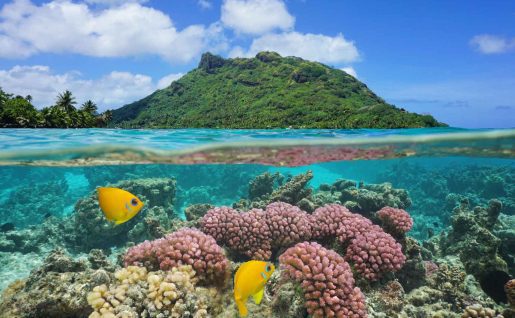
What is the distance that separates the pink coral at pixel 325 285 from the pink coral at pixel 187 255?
4.12 ft

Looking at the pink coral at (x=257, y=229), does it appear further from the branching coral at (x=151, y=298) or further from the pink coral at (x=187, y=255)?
the branching coral at (x=151, y=298)

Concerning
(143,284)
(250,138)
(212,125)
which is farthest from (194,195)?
(212,125)

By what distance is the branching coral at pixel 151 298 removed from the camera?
4.95 m

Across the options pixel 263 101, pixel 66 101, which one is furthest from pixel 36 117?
pixel 263 101

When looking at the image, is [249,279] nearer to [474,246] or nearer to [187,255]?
[187,255]

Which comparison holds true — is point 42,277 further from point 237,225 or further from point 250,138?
point 250,138

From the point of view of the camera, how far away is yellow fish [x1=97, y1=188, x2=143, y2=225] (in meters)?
4.20

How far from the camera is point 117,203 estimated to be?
165 inches

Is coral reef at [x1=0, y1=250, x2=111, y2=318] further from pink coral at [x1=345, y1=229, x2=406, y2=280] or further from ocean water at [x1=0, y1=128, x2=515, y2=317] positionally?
pink coral at [x1=345, y1=229, x2=406, y2=280]

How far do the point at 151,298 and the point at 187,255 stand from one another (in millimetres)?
991

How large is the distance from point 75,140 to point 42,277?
350 inches

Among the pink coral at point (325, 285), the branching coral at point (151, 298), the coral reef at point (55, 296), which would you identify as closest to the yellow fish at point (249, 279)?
the branching coral at point (151, 298)

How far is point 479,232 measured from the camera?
29.1ft

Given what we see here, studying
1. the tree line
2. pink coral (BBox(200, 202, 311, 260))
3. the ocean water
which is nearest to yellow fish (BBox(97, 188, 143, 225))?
pink coral (BBox(200, 202, 311, 260))
